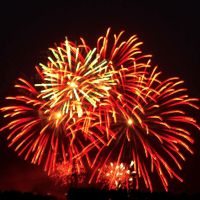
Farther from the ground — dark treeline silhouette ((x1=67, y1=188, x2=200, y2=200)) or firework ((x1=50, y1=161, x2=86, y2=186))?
firework ((x1=50, y1=161, x2=86, y2=186))

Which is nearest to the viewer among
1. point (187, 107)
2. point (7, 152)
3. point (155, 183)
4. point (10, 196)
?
point (10, 196)

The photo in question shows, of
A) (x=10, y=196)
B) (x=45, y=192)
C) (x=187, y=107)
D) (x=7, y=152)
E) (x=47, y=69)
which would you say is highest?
(x=187, y=107)

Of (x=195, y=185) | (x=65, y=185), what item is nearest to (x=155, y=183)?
(x=195, y=185)

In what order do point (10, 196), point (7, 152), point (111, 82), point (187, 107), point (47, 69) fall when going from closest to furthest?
point (10, 196) < point (47, 69) < point (111, 82) < point (7, 152) < point (187, 107)

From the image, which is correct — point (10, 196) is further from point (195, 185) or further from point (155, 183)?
point (195, 185)

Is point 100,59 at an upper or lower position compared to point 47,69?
upper

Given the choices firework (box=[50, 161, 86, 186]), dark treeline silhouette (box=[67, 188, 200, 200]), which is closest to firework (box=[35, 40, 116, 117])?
firework (box=[50, 161, 86, 186])

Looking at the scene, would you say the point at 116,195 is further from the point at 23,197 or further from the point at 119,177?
the point at 119,177

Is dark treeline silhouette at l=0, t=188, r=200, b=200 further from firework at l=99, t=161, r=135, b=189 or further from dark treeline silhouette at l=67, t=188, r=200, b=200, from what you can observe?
firework at l=99, t=161, r=135, b=189

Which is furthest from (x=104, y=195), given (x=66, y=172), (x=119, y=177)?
(x=66, y=172)

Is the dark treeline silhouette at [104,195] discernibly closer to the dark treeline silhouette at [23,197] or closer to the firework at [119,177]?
the dark treeline silhouette at [23,197]

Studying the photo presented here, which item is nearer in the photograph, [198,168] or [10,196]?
[10,196]
